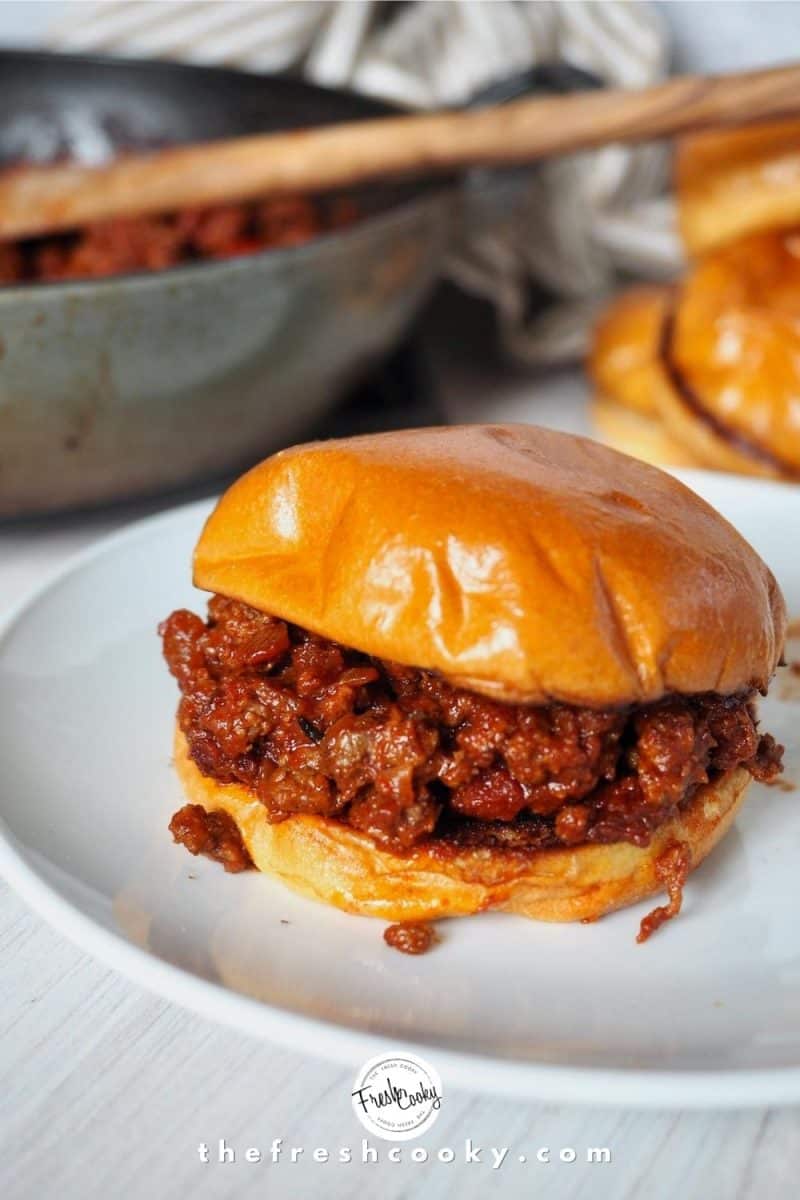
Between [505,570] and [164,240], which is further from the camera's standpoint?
[164,240]

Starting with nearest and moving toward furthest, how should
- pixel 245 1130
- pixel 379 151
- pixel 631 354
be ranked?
1. pixel 245 1130
2. pixel 379 151
3. pixel 631 354

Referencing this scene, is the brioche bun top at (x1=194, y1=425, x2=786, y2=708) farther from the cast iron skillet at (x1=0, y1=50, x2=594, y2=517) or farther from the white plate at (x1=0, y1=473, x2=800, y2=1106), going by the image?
the cast iron skillet at (x1=0, y1=50, x2=594, y2=517)

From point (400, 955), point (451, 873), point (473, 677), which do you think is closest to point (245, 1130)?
point (400, 955)

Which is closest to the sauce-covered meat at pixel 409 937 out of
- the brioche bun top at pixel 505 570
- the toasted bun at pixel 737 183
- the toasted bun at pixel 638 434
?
the brioche bun top at pixel 505 570

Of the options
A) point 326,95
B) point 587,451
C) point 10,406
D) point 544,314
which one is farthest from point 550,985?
point 544,314

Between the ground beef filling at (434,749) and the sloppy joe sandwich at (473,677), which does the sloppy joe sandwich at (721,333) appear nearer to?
the sloppy joe sandwich at (473,677)

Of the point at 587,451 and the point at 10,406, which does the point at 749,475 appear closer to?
the point at 587,451

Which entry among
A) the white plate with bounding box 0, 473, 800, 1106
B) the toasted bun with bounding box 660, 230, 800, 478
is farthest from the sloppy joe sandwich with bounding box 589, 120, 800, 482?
the white plate with bounding box 0, 473, 800, 1106

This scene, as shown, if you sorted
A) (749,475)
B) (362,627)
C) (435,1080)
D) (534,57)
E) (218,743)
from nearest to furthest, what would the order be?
(435,1080), (362,627), (218,743), (749,475), (534,57)

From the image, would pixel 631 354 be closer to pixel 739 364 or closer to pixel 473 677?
pixel 739 364
